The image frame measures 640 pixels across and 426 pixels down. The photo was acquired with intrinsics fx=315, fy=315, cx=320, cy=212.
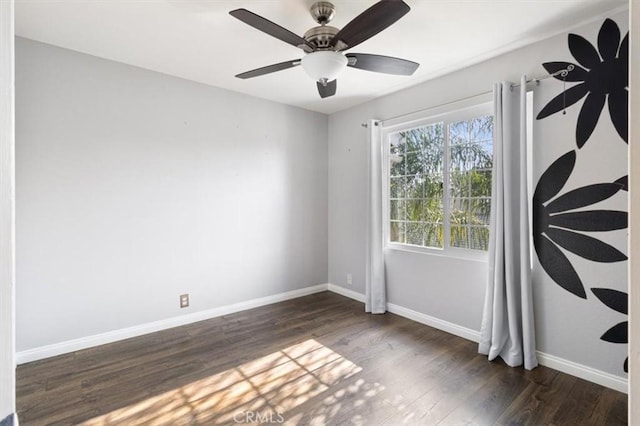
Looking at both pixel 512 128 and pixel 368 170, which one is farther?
pixel 368 170

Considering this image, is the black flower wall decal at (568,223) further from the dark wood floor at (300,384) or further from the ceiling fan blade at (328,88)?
the ceiling fan blade at (328,88)

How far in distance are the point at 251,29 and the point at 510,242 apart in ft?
8.29

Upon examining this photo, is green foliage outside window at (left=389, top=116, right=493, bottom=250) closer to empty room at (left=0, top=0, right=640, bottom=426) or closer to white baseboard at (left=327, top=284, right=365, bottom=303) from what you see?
empty room at (left=0, top=0, right=640, bottom=426)

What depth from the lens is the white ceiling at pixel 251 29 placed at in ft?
6.64

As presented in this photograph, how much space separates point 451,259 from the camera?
119 inches

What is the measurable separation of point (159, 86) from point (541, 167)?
3.41 m

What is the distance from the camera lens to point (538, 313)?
244 cm

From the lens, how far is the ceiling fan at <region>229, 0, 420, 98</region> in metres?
1.66

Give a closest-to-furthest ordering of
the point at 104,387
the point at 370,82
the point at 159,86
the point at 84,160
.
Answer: the point at 104,387 < the point at 84,160 < the point at 159,86 < the point at 370,82

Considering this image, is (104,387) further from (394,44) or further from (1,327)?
(394,44)

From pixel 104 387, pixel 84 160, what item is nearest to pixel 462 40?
pixel 84 160

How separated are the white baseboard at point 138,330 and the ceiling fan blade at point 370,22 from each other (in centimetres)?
284

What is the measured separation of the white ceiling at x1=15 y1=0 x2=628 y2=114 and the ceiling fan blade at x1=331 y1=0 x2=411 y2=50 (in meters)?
0.27

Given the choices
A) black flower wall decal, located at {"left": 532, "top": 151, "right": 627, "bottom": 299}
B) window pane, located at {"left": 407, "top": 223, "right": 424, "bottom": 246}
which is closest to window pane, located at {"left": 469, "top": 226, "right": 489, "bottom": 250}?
black flower wall decal, located at {"left": 532, "top": 151, "right": 627, "bottom": 299}
